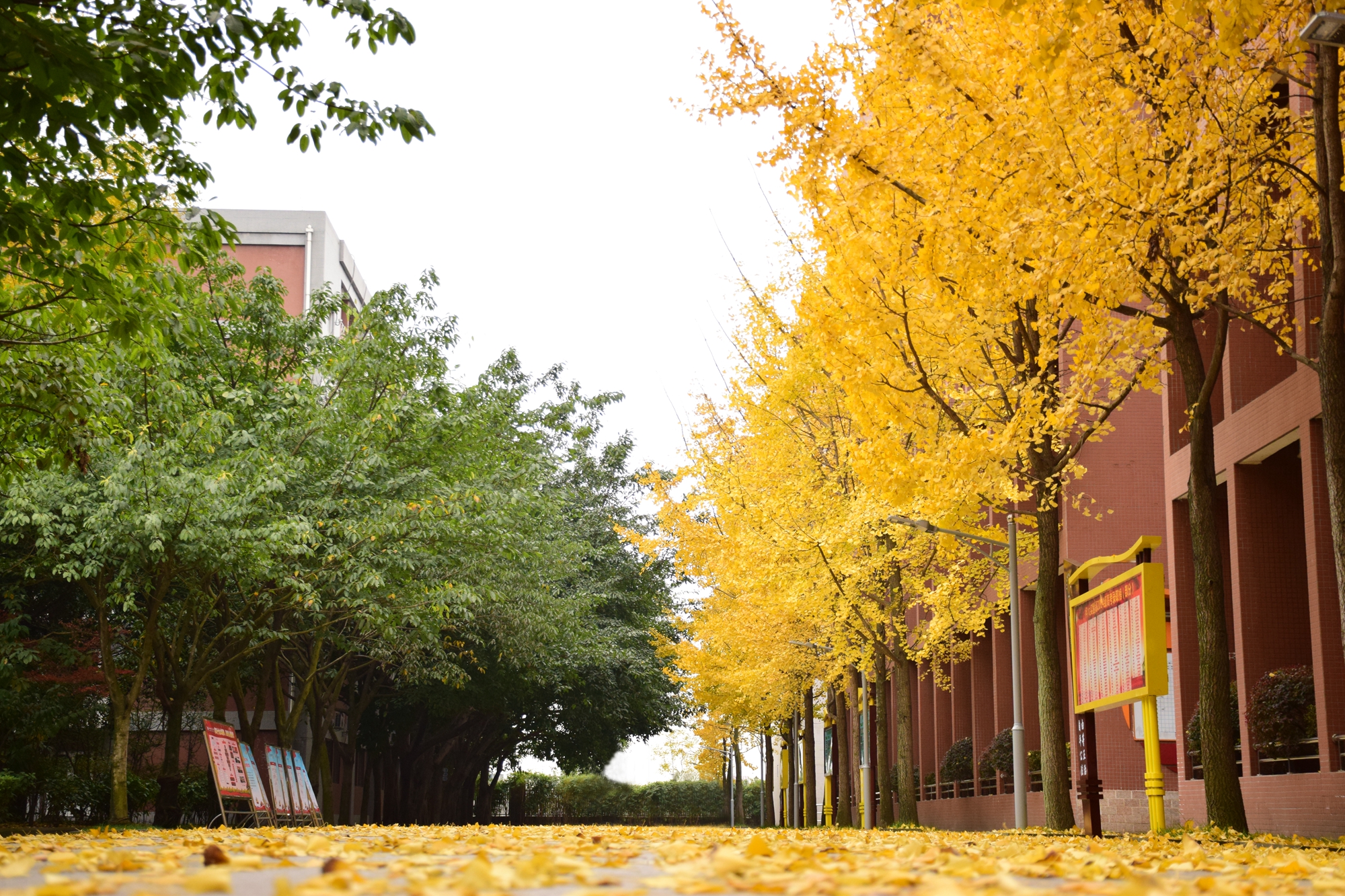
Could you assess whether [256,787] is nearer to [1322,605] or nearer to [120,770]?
[120,770]

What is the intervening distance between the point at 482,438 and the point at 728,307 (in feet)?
21.7

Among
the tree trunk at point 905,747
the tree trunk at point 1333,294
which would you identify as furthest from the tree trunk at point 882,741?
the tree trunk at point 1333,294

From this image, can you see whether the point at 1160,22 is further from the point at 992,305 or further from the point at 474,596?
the point at 474,596

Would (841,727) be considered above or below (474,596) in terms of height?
below

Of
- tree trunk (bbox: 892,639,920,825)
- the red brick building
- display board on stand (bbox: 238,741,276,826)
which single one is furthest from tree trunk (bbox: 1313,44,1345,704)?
display board on stand (bbox: 238,741,276,826)

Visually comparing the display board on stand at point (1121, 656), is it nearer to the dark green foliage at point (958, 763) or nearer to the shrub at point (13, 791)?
the shrub at point (13, 791)

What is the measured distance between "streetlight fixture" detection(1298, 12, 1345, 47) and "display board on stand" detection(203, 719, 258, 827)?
18093 millimetres

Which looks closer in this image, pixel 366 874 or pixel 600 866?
pixel 366 874

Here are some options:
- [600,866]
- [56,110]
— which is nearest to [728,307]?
[56,110]

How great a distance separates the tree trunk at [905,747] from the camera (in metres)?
23.8

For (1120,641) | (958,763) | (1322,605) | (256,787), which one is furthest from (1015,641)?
(256,787)

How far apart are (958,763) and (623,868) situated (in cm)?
2686

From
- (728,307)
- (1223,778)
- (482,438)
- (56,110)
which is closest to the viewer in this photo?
(56,110)

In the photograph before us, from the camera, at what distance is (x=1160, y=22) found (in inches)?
403
